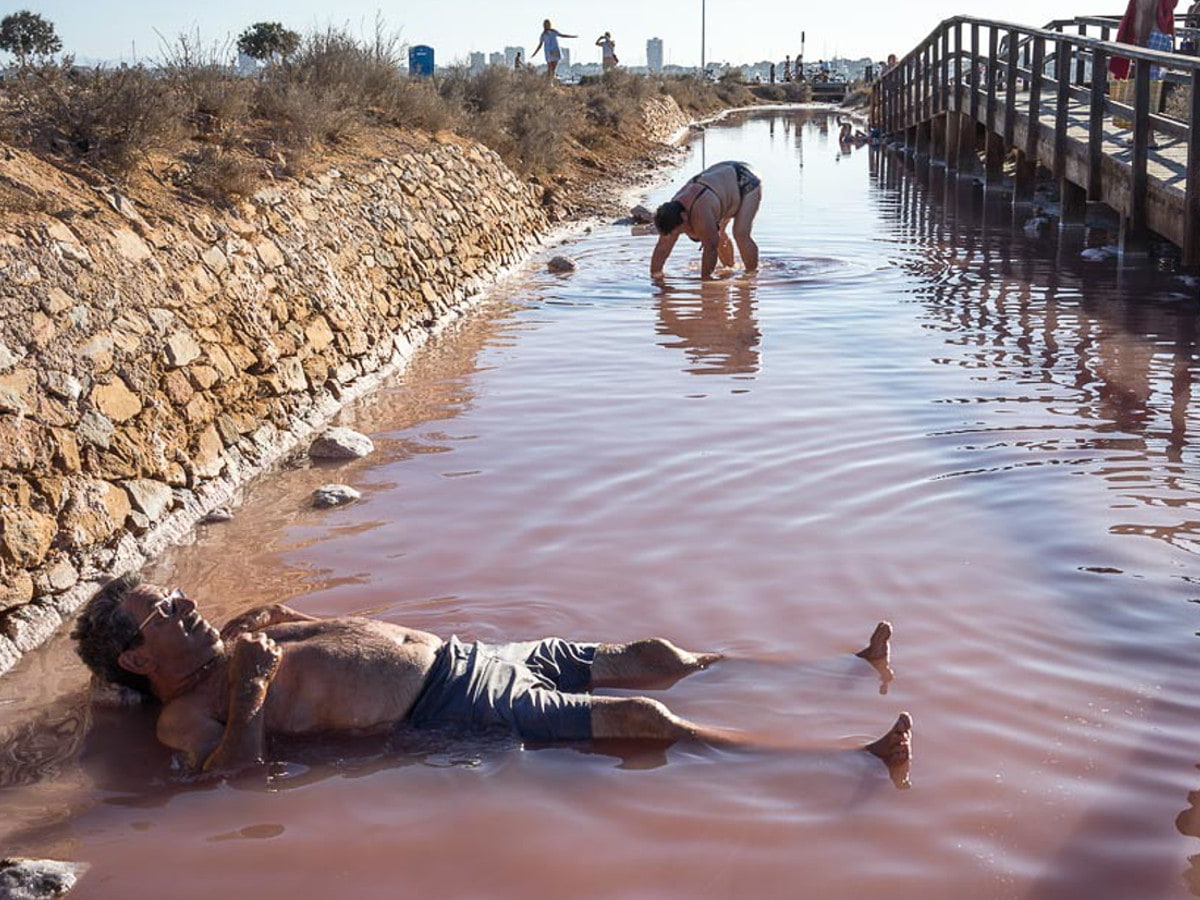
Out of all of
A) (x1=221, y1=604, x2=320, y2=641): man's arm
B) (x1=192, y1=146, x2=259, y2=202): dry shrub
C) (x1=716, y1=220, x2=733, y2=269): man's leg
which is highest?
(x1=192, y1=146, x2=259, y2=202): dry shrub

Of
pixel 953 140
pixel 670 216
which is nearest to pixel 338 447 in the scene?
pixel 670 216

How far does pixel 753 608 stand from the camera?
18.0 feet

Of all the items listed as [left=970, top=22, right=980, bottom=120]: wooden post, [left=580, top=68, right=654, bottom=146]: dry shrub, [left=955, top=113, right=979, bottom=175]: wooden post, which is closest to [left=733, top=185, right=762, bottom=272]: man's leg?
[left=970, top=22, right=980, bottom=120]: wooden post

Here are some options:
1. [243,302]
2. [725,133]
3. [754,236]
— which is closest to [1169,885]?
[243,302]

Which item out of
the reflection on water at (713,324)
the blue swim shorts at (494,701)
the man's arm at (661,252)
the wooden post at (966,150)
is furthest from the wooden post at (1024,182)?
the blue swim shorts at (494,701)

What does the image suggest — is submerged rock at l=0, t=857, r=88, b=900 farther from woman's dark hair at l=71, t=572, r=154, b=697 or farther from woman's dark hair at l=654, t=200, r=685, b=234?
woman's dark hair at l=654, t=200, r=685, b=234

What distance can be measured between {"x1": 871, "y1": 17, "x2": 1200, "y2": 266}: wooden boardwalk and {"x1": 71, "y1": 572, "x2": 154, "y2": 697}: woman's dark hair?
8.82 meters

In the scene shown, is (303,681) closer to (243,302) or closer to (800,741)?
(800,741)

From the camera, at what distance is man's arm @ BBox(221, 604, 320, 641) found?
4832 mm

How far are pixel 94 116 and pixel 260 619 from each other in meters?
4.75

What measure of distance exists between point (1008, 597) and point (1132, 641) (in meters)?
0.56

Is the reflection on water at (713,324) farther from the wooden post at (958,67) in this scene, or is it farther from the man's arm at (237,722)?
the wooden post at (958,67)

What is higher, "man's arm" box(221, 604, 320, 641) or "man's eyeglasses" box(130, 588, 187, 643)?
"man's eyeglasses" box(130, 588, 187, 643)

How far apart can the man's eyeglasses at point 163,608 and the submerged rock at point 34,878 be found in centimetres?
83
